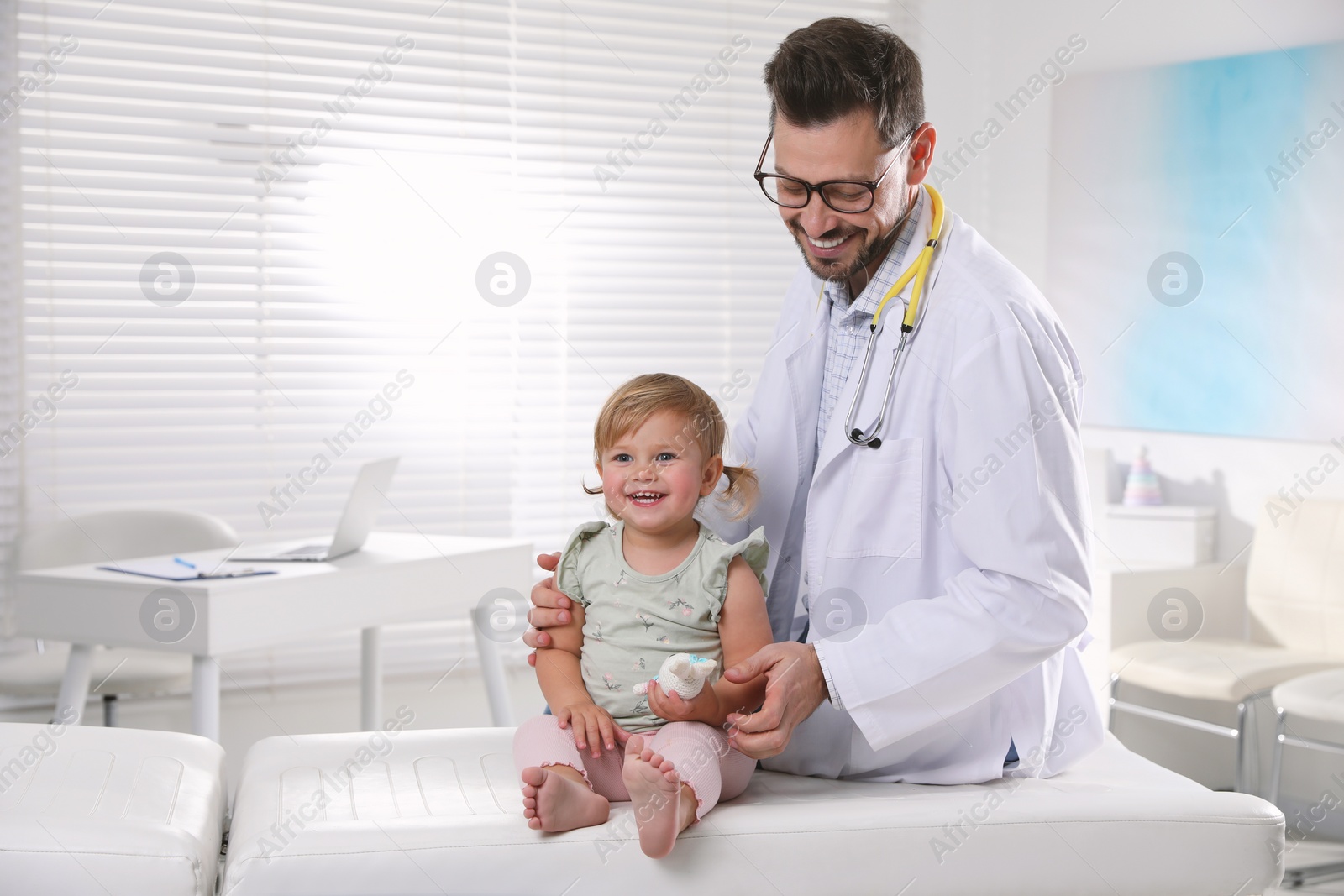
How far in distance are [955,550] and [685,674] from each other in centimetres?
38

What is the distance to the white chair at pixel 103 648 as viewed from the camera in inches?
107

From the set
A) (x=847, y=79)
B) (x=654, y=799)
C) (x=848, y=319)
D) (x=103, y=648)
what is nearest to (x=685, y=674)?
(x=654, y=799)

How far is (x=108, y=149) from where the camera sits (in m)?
3.33

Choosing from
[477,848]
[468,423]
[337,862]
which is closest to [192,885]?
[337,862]

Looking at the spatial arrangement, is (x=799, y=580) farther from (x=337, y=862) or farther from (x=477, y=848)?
(x=337, y=862)

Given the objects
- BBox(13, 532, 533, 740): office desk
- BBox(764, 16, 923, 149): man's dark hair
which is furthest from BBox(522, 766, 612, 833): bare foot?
BBox(13, 532, 533, 740): office desk

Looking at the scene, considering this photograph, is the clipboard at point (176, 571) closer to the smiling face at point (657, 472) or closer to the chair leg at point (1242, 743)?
the smiling face at point (657, 472)

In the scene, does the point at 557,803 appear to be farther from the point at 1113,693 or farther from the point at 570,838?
the point at 1113,693

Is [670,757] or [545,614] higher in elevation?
[545,614]

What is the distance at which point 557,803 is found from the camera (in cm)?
126

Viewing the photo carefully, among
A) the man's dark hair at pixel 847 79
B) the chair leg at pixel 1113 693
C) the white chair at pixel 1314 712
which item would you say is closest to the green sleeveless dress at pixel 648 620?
the man's dark hair at pixel 847 79

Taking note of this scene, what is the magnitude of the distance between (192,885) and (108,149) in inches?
106

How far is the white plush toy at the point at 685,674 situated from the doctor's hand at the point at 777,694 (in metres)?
0.03

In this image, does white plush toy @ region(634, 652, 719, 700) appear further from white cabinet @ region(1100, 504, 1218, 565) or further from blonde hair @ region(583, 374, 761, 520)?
white cabinet @ region(1100, 504, 1218, 565)
